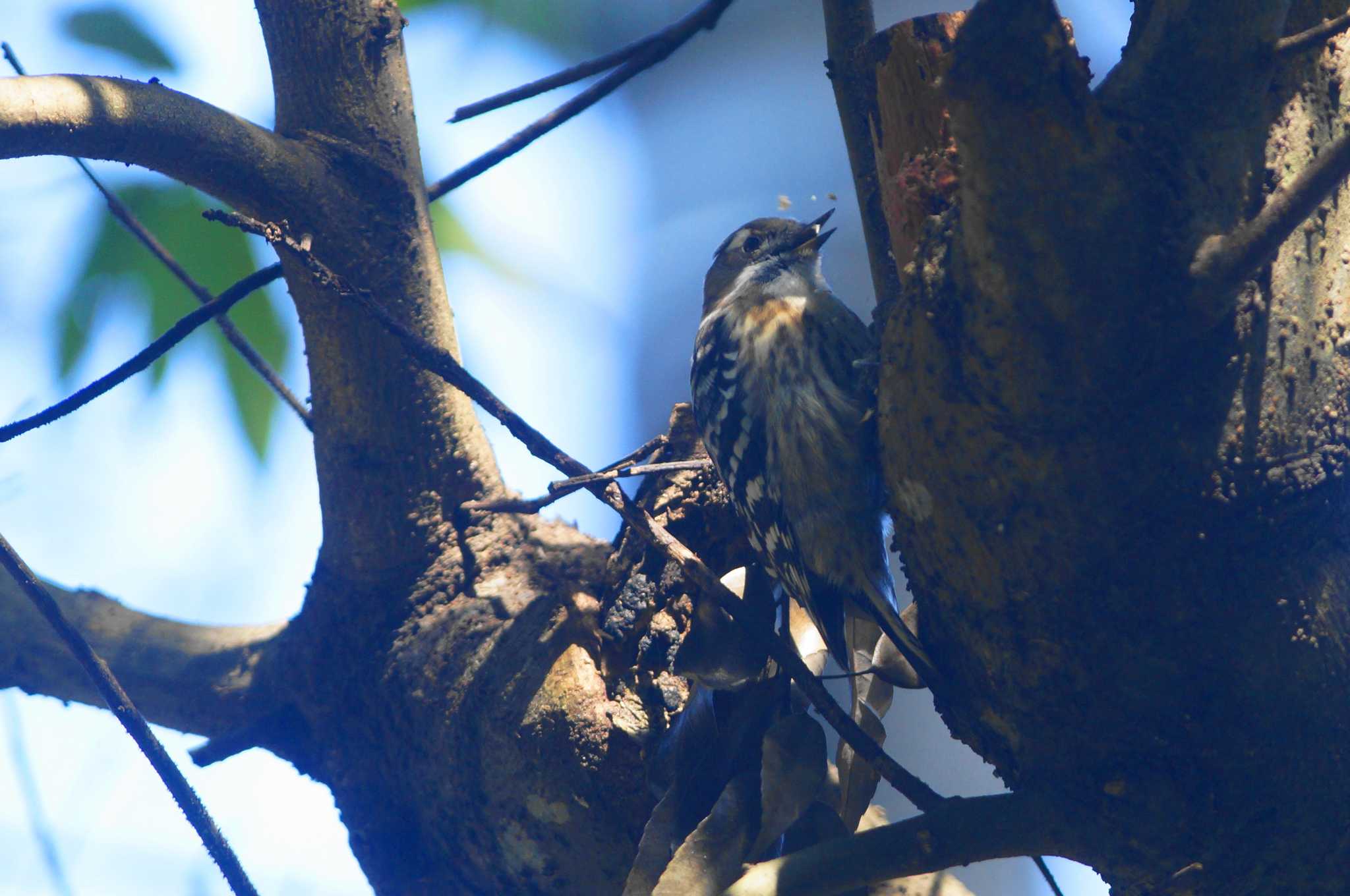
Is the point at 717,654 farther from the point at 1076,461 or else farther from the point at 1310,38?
the point at 1310,38

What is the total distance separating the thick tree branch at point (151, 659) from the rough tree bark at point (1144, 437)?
171 cm

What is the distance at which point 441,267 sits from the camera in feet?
7.26

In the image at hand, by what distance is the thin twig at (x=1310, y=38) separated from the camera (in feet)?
3.44

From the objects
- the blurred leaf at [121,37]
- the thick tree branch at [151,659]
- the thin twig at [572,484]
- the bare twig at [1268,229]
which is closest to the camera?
the bare twig at [1268,229]

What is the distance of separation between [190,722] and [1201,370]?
227 cm

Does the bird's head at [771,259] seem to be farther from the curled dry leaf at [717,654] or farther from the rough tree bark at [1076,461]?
the curled dry leaf at [717,654]

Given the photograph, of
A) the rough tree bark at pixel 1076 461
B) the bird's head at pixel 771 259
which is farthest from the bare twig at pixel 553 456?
the bird's head at pixel 771 259

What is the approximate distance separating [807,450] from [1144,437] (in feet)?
2.79

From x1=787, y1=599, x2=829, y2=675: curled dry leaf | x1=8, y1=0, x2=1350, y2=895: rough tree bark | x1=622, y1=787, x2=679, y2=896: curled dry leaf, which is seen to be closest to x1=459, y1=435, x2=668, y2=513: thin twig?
x1=8, y1=0, x2=1350, y2=895: rough tree bark

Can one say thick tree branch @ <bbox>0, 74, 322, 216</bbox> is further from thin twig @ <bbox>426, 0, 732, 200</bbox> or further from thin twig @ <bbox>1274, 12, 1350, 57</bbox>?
thin twig @ <bbox>1274, 12, 1350, 57</bbox>

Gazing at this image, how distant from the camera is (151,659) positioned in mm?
2338

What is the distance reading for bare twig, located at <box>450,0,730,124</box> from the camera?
2084mm

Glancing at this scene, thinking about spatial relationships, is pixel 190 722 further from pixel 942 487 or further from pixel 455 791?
pixel 942 487

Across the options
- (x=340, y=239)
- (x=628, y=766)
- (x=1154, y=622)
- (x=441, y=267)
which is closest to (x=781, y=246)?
(x=441, y=267)
